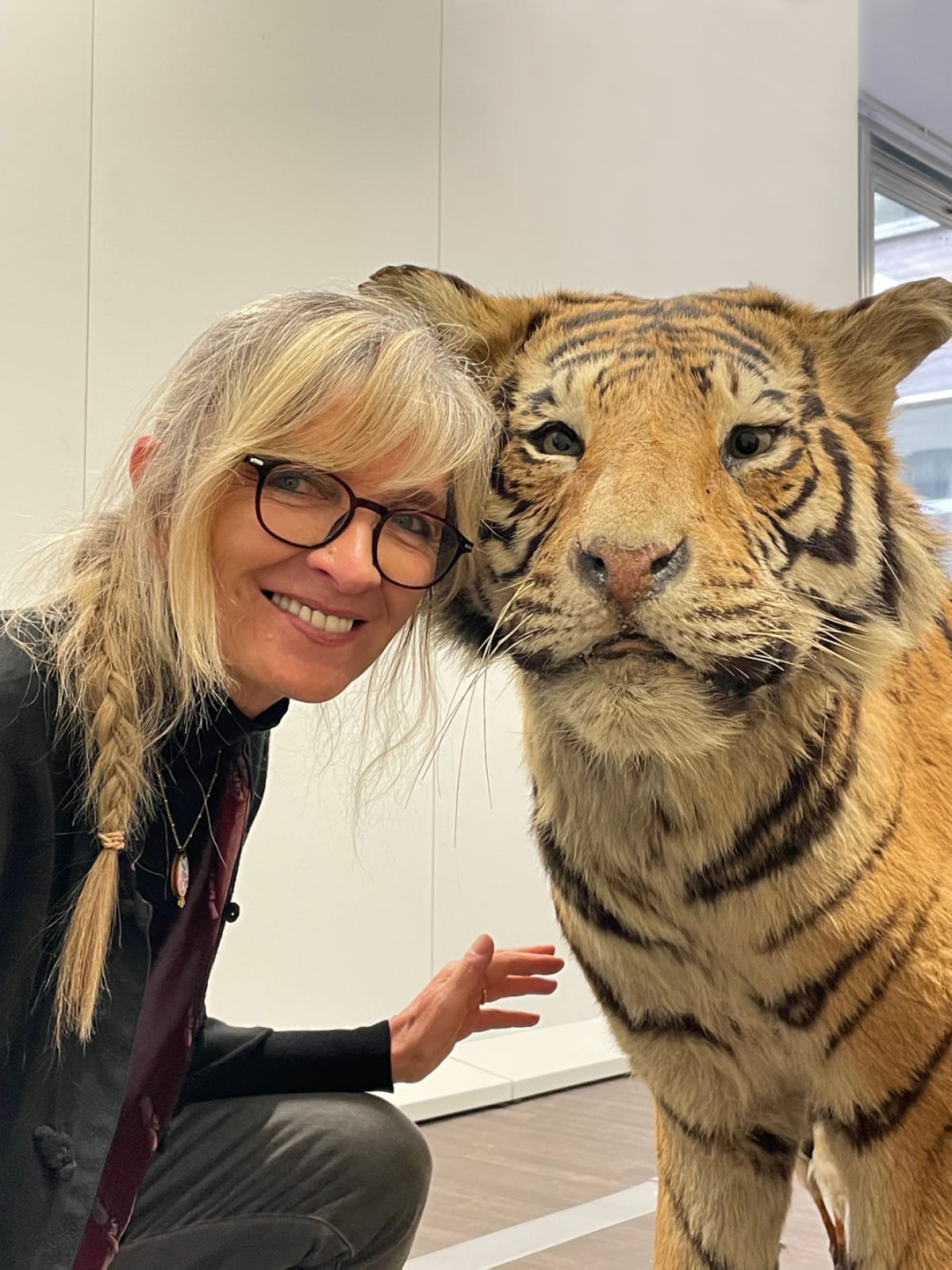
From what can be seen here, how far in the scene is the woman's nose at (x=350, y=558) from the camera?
3.99 feet

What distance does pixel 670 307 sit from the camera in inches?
52.9

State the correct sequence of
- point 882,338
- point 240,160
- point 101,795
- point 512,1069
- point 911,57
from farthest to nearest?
point 911,57 → point 512,1069 → point 240,160 → point 882,338 → point 101,795

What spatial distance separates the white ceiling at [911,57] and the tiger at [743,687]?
4451 millimetres

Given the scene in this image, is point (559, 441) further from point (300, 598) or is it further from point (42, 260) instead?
point (42, 260)

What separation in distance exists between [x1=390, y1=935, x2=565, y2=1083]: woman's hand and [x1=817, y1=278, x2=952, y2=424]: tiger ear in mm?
879

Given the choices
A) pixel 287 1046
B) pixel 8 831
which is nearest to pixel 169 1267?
pixel 287 1046

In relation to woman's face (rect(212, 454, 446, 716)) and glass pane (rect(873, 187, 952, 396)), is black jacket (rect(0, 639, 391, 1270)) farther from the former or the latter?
Result: glass pane (rect(873, 187, 952, 396))

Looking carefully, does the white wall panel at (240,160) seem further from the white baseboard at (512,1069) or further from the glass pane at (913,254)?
the glass pane at (913,254)

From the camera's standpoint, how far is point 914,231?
20.3 ft

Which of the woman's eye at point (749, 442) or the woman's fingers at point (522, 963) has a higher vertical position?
the woman's eye at point (749, 442)

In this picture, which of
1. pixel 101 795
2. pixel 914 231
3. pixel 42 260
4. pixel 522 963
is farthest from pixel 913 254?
pixel 101 795

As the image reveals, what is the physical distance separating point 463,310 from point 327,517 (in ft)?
1.02

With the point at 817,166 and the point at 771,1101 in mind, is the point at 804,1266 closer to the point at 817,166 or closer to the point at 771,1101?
the point at 771,1101

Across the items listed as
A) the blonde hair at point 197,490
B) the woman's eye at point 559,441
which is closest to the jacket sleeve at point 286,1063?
the blonde hair at point 197,490
